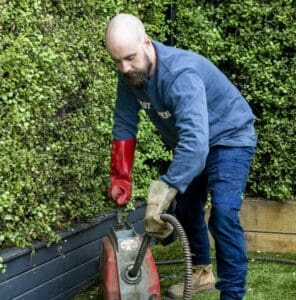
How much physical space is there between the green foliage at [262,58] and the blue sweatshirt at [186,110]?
1374 mm

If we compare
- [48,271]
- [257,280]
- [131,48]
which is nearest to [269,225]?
[257,280]

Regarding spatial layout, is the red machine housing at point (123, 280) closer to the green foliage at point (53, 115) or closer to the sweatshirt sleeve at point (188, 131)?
the green foliage at point (53, 115)

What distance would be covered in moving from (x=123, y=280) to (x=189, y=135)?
34.3 inches

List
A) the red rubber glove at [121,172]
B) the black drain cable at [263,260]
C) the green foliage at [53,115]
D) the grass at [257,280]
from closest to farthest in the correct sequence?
the green foliage at [53,115] < the red rubber glove at [121,172] < the grass at [257,280] < the black drain cable at [263,260]

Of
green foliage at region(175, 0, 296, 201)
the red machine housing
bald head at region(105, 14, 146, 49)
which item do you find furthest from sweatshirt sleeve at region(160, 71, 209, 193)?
green foliage at region(175, 0, 296, 201)

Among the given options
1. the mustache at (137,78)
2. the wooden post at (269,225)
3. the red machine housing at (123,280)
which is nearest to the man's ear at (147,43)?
the mustache at (137,78)

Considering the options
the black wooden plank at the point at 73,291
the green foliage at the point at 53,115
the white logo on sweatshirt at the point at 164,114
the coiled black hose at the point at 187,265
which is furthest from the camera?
the black wooden plank at the point at 73,291

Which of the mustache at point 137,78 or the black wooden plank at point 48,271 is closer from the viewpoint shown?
the mustache at point 137,78

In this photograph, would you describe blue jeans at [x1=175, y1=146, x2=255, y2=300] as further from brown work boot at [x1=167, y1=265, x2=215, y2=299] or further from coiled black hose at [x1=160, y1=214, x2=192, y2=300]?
brown work boot at [x1=167, y1=265, x2=215, y2=299]

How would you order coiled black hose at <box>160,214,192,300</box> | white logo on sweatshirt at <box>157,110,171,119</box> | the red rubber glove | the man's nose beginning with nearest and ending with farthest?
coiled black hose at <box>160,214,192,300</box>, the man's nose, white logo on sweatshirt at <box>157,110,171,119</box>, the red rubber glove

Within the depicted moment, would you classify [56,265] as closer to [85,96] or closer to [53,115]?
[53,115]

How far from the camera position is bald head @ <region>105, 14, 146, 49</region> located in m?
2.70

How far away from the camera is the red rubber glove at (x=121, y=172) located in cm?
327

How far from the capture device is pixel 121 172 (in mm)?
3307
